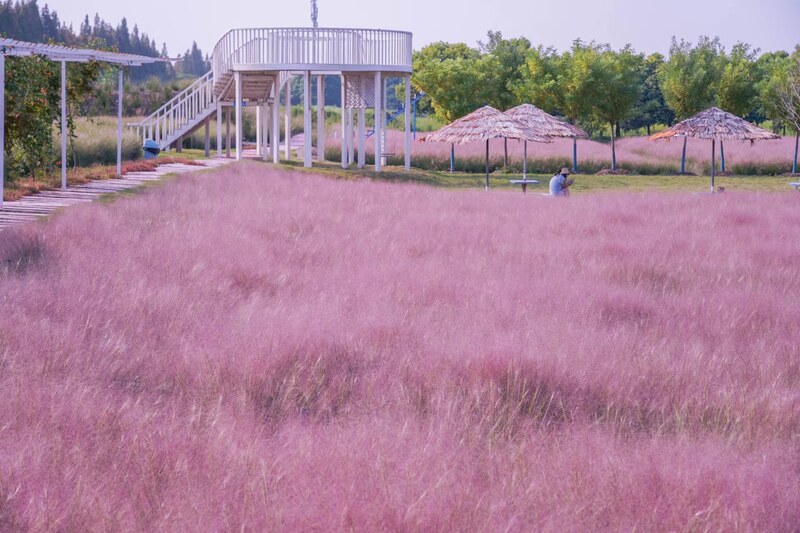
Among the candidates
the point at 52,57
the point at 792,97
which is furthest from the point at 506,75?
the point at 52,57

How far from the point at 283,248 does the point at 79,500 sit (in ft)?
25.8

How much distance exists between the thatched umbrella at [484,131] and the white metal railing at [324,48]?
2257 mm

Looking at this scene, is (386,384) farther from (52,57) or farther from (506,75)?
(506,75)

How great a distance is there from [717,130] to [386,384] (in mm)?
27130

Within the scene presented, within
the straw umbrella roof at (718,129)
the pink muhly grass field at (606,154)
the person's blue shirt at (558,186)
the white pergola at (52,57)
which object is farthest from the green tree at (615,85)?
the white pergola at (52,57)

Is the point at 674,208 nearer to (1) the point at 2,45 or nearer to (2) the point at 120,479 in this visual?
(1) the point at 2,45

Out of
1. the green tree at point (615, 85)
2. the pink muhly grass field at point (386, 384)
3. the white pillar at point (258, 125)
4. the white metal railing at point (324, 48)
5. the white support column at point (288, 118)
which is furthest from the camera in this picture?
the green tree at point (615, 85)

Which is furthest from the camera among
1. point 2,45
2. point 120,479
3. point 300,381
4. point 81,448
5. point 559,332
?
point 2,45

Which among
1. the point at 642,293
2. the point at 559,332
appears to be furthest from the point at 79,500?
the point at 642,293

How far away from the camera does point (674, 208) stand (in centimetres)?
1977

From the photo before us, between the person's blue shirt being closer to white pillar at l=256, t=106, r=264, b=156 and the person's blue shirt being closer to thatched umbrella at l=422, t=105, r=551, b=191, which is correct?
thatched umbrella at l=422, t=105, r=551, b=191

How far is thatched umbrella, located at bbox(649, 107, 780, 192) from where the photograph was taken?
3152 centimetres

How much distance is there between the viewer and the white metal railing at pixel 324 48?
29266mm

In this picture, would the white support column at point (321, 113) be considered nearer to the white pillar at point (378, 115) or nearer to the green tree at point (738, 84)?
the white pillar at point (378, 115)
